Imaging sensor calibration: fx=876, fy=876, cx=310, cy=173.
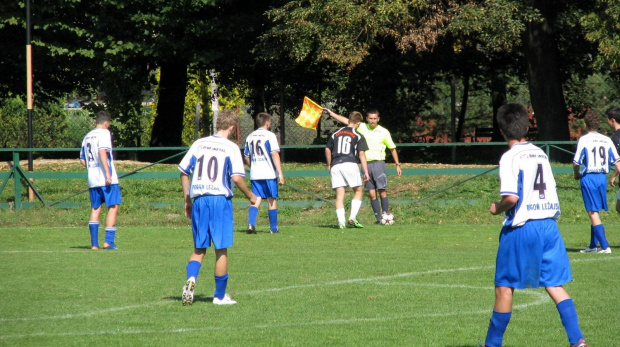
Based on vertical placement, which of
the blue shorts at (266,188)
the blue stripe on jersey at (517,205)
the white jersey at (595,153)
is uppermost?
the white jersey at (595,153)

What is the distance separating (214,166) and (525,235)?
10.9 ft

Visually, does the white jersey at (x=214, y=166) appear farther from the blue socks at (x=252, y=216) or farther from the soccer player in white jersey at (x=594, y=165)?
the blue socks at (x=252, y=216)

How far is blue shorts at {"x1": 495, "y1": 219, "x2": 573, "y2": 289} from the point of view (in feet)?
19.4

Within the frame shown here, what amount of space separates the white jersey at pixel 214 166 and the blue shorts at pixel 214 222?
0.25ft

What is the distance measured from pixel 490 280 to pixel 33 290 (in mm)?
5023

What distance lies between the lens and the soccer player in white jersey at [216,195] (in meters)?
8.22

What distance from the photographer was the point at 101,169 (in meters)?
12.7

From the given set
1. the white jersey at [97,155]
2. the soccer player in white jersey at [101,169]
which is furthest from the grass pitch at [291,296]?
the white jersey at [97,155]

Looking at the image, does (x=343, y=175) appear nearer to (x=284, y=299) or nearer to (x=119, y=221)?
(x=119, y=221)

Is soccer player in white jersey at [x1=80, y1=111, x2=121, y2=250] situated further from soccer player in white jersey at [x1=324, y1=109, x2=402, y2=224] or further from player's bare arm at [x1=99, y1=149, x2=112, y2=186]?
soccer player in white jersey at [x1=324, y1=109, x2=402, y2=224]

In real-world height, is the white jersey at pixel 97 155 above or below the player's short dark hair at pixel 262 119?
below

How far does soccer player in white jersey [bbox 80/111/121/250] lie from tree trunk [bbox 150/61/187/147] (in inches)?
685

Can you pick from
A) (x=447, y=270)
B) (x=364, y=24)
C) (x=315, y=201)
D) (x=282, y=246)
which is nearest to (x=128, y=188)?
(x=315, y=201)

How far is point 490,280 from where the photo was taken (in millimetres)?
9945
